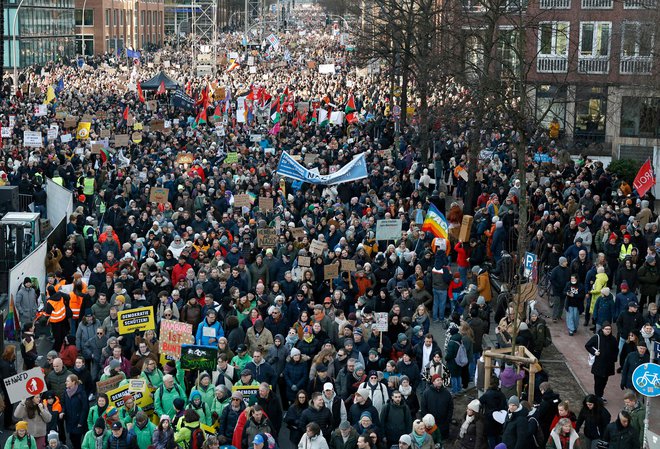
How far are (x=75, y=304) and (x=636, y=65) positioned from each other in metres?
24.3

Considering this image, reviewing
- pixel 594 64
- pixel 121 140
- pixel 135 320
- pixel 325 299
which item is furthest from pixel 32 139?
pixel 594 64

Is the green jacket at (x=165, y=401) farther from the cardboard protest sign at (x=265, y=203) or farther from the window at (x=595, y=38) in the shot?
the window at (x=595, y=38)

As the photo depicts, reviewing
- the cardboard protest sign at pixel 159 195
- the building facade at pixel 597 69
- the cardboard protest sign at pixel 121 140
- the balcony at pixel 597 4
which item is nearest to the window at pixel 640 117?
the building facade at pixel 597 69

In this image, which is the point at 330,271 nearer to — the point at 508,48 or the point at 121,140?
the point at 121,140

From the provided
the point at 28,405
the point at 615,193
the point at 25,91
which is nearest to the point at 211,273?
the point at 28,405

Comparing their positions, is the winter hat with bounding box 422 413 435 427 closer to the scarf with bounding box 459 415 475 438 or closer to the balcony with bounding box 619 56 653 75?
the scarf with bounding box 459 415 475 438

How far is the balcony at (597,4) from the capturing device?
43250 mm

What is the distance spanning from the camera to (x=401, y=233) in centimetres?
2391

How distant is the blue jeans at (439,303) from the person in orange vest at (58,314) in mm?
6200

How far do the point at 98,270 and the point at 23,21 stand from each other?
234ft

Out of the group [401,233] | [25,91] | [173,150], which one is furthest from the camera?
[25,91]

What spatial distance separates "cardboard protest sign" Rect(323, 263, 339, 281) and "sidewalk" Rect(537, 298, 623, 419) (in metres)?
3.85

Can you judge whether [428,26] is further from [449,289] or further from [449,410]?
[449,410]

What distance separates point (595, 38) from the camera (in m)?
43.6
